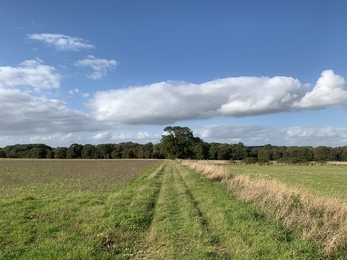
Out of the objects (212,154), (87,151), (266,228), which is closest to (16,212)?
(266,228)

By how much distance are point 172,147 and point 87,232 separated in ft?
267

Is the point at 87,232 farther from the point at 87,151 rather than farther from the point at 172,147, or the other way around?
the point at 87,151

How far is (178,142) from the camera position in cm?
9044

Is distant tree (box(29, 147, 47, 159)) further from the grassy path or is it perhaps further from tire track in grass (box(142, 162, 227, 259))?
the grassy path

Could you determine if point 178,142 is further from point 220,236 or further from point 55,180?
point 220,236

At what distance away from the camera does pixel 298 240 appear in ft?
22.2

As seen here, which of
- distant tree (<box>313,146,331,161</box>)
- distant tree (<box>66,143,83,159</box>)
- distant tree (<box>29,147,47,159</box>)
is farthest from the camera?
distant tree (<box>66,143,83,159</box>)

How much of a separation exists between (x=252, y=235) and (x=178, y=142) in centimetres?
8303

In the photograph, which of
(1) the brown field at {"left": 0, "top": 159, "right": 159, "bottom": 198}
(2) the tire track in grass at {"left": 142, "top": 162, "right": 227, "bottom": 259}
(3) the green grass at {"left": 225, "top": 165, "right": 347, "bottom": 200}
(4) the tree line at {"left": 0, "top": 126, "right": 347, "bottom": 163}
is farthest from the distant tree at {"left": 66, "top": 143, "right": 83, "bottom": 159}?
(2) the tire track in grass at {"left": 142, "top": 162, "right": 227, "bottom": 259}

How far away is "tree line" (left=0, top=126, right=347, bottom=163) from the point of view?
92062mm

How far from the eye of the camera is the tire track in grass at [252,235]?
612 cm

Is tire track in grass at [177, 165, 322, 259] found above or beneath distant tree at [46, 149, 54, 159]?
beneath

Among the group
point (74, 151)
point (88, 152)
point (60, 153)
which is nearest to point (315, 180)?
point (88, 152)

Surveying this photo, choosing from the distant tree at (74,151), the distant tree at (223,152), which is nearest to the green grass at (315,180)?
the distant tree at (223,152)
